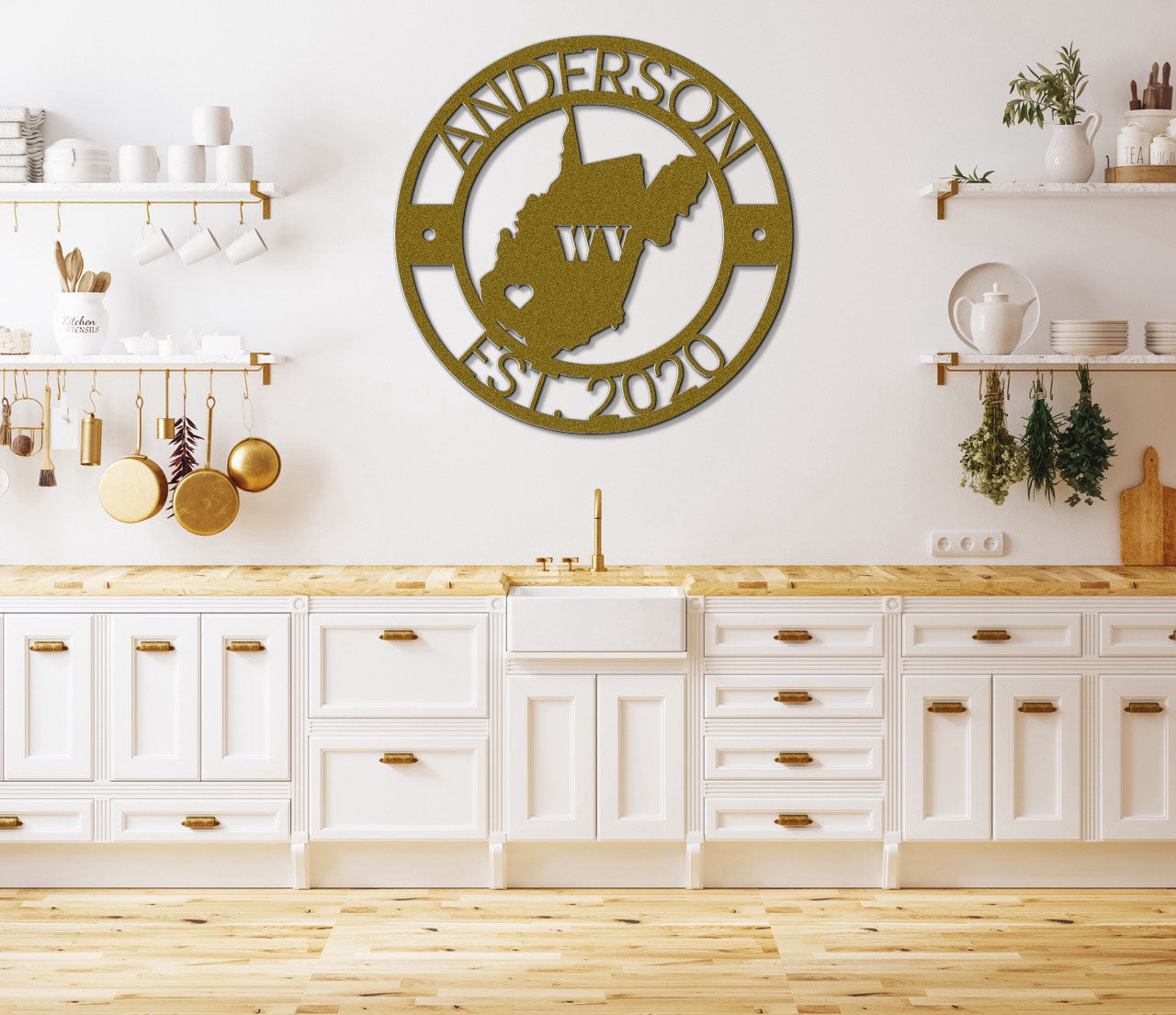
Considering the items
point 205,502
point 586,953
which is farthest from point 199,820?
point 586,953

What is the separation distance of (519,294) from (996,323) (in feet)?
4.50

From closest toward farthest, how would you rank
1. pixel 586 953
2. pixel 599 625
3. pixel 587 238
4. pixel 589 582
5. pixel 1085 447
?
1. pixel 586 953
2. pixel 599 625
3. pixel 589 582
4. pixel 1085 447
5. pixel 587 238

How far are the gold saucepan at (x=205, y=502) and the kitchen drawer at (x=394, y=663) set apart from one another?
53 cm

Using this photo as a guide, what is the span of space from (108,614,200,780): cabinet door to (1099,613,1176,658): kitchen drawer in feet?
7.84

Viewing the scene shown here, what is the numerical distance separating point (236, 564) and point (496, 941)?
4.59ft

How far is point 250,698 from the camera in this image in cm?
314

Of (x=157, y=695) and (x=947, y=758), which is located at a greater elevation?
(x=157, y=695)

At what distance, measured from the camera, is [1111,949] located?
9.25 feet

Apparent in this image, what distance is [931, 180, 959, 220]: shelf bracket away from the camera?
11.0ft

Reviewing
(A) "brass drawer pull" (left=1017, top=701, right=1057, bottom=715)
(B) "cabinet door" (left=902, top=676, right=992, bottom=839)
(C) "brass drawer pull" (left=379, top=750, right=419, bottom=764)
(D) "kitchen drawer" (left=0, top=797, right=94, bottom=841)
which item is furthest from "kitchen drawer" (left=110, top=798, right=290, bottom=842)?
(A) "brass drawer pull" (left=1017, top=701, right=1057, bottom=715)

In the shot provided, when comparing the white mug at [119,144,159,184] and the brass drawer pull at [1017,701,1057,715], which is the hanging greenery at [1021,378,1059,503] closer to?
the brass drawer pull at [1017,701,1057,715]

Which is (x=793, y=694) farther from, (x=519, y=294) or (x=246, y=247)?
(x=246, y=247)

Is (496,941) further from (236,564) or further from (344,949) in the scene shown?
(236,564)

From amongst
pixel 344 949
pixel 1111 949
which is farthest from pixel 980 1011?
pixel 344 949
